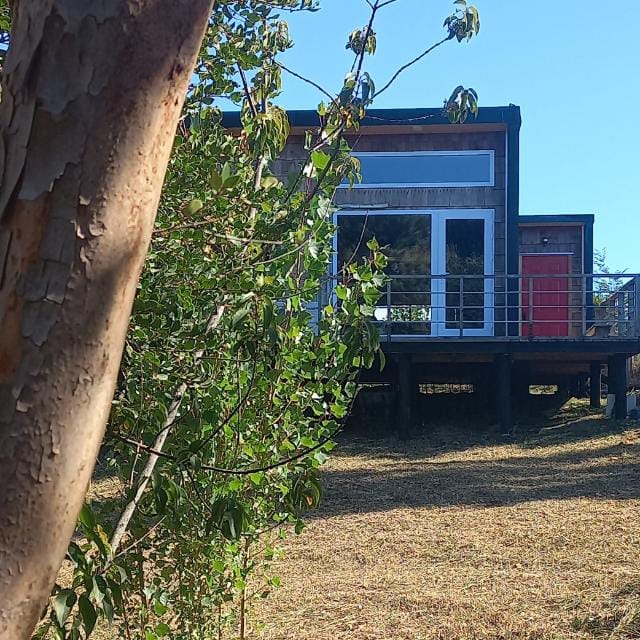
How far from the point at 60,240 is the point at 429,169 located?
1288 cm

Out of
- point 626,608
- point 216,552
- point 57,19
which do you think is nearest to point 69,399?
point 57,19

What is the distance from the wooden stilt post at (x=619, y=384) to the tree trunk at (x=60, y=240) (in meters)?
12.6

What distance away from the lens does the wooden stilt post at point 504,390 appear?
1254cm

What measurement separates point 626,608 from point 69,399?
4.31 m

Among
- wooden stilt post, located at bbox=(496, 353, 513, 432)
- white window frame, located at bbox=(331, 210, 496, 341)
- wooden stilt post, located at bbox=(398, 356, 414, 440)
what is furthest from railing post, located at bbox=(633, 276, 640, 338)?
wooden stilt post, located at bbox=(398, 356, 414, 440)

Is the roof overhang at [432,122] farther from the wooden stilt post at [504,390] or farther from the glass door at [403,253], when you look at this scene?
the wooden stilt post at [504,390]

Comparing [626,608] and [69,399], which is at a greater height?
[69,399]

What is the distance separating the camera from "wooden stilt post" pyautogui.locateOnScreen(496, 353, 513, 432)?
12.5 metres

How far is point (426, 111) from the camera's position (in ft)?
43.2

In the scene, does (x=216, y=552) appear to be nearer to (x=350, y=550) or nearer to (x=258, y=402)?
(x=258, y=402)

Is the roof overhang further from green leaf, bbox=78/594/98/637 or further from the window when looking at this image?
green leaf, bbox=78/594/98/637

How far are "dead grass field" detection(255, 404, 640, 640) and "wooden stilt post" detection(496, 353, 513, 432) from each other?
1.24 meters

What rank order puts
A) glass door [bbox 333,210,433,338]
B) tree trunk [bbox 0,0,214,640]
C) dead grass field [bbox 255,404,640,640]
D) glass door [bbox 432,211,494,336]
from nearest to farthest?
tree trunk [bbox 0,0,214,640] → dead grass field [bbox 255,404,640,640] → glass door [bbox 333,210,433,338] → glass door [bbox 432,211,494,336]

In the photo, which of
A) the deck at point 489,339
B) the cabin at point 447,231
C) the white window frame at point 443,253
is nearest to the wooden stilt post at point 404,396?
the deck at point 489,339
